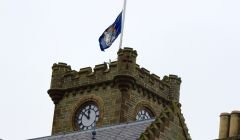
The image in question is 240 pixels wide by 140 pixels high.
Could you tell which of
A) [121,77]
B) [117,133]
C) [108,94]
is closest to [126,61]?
[121,77]

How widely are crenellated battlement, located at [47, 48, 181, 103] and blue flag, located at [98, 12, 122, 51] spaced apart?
4.95 feet

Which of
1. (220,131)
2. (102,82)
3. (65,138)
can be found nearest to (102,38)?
(102,82)

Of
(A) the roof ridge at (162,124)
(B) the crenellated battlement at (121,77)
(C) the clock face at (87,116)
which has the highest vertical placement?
(B) the crenellated battlement at (121,77)

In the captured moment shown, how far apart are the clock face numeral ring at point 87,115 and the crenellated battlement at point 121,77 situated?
152 cm

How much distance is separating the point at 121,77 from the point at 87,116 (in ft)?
11.5

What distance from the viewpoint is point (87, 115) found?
107188 mm

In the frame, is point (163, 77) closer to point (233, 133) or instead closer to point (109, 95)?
point (109, 95)

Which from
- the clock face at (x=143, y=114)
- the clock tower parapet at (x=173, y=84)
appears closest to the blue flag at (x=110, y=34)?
the clock face at (x=143, y=114)

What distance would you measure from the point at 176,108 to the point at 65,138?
670cm

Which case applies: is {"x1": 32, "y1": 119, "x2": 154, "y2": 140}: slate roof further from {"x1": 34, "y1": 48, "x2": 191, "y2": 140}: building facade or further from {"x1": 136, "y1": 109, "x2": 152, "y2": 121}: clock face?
{"x1": 136, "y1": 109, "x2": 152, "y2": 121}: clock face

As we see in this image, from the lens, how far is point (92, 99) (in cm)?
10725

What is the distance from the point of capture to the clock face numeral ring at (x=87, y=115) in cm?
10619

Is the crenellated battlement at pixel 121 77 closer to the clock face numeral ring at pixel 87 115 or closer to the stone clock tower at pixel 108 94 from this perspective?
the stone clock tower at pixel 108 94

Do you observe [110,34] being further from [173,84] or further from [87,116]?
[173,84]
